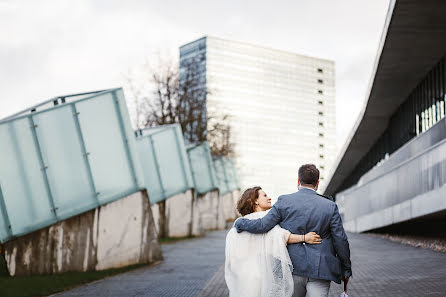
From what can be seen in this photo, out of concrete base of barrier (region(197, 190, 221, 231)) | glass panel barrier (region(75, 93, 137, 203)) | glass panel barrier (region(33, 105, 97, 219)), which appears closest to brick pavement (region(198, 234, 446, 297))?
glass panel barrier (region(75, 93, 137, 203))

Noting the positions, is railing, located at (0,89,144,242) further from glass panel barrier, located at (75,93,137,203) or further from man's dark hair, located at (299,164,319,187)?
man's dark hair, located at (299,164,319,187)

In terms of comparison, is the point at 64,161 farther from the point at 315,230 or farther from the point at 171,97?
the point at 171,97

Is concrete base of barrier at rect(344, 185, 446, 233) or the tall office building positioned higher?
concrete base of barrier at rect(344, 185, 446, 233)

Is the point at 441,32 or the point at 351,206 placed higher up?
the point at 441,32

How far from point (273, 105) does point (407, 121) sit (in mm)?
109537

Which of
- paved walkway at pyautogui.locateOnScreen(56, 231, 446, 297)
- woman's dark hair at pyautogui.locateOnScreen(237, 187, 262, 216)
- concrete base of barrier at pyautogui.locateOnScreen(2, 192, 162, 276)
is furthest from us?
concrete base of barrier at pyautogui.locateOnScreen(2, 192, 162, 276)

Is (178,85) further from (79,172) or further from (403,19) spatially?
(79,172)

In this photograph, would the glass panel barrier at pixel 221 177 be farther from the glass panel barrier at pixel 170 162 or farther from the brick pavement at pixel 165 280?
the brick pavement at pixel 165 280

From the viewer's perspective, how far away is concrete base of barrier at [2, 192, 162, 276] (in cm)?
1291

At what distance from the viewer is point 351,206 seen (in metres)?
29.0

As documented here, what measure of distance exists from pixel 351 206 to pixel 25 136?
729 inches

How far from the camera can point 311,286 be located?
16.4 feet

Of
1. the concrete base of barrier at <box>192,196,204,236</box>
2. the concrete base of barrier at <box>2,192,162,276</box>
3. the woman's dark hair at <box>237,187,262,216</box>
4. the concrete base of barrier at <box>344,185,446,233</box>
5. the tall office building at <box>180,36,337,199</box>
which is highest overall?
the woman's dark hair at <box>237,187,262,216</box>

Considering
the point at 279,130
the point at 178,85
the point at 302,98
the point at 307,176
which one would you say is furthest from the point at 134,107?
the point at 302,98
